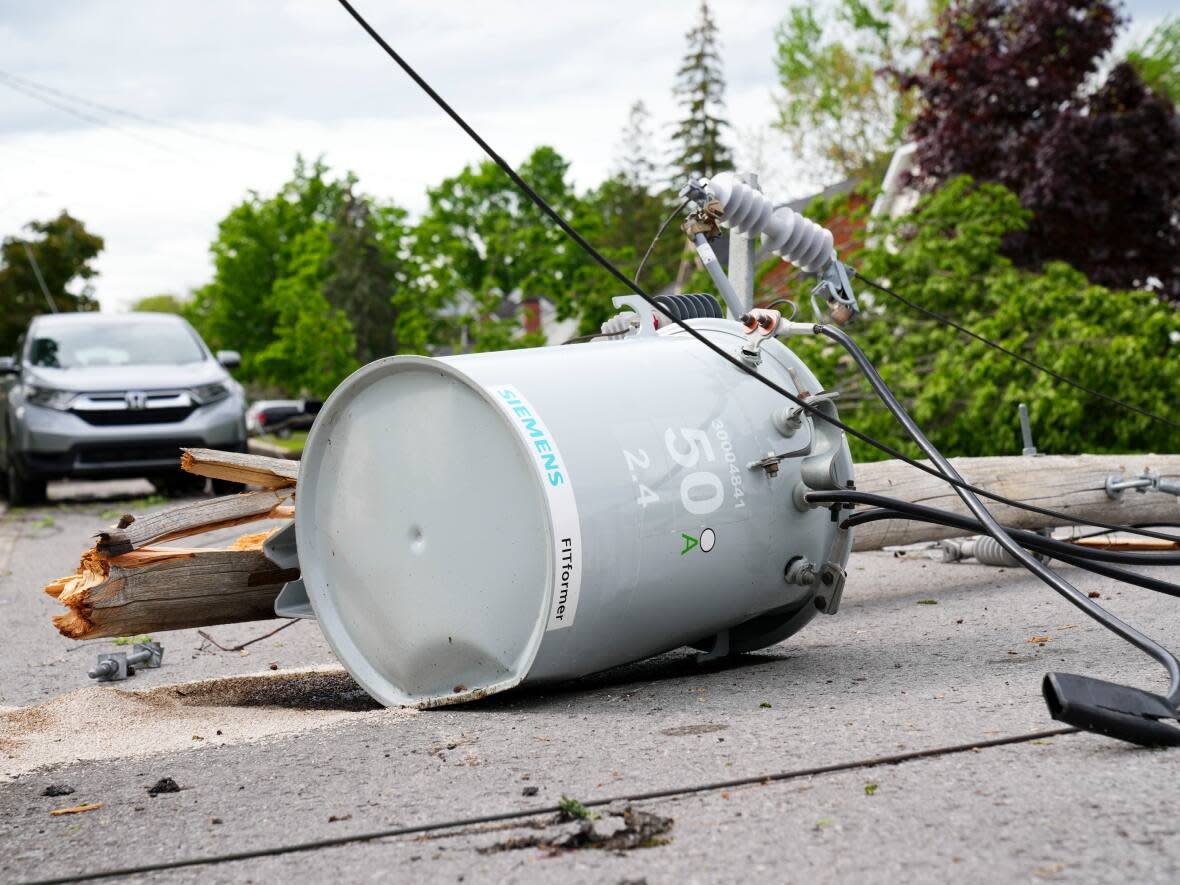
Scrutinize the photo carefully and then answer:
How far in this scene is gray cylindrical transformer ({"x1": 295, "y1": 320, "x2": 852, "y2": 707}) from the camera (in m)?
3.95

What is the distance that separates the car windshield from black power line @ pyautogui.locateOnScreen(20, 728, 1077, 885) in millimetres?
11057

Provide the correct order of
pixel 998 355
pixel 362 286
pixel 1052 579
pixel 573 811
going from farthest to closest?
pixel 362 286 < pixel 998 355 < pixel 1052 579 < pixel 573 811

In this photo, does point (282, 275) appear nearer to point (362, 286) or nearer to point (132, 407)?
point (362, 286)

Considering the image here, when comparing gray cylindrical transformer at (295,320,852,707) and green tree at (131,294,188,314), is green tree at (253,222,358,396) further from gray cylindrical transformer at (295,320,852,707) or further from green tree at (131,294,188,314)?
green tree at (131,294,188,314)

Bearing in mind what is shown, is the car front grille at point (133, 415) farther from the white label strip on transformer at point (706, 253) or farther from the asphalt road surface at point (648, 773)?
the white label strip on transformer at point (706, 253)

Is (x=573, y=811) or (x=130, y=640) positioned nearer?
(x=573, y=811)

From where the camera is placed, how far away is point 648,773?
3.22 m

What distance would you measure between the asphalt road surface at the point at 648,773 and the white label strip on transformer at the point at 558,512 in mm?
362

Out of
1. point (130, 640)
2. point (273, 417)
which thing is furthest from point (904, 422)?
point (273, 417)

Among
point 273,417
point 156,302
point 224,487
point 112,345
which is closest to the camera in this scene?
point 112,345

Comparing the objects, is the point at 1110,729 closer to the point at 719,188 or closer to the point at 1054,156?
the point at 719,188

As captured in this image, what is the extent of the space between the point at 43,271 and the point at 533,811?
188 ft

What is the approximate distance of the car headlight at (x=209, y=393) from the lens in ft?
41.5

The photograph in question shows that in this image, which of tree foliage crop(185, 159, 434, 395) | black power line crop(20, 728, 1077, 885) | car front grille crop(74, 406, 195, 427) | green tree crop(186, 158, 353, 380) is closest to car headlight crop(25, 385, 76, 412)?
car front grille crop(74, 406, 195, 427)
